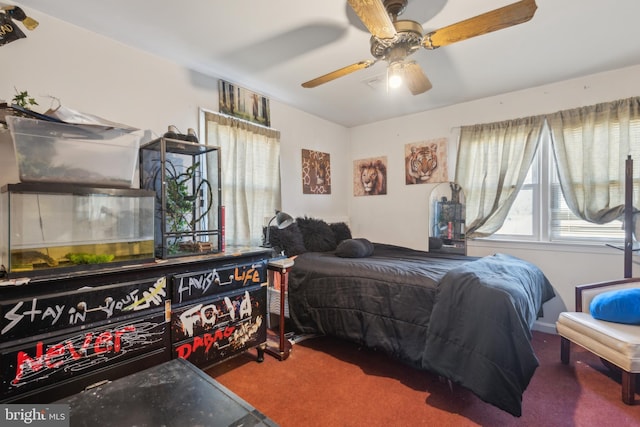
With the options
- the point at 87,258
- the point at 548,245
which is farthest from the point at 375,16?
the point at 548,245

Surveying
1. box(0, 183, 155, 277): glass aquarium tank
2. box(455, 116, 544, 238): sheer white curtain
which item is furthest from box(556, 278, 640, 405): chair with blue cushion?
box(0, 183, 155, 277): glass aquarium tank

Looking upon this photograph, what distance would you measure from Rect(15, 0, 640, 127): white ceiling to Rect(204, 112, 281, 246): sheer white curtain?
17.2 inches

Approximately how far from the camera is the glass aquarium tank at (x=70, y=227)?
135 centimetres

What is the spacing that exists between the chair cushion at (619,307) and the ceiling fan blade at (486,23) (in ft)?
5.98

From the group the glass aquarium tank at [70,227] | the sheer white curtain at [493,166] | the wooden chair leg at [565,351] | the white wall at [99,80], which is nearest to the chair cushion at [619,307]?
the wooden chair leg at [565,351]

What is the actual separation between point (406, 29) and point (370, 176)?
2.58 metres

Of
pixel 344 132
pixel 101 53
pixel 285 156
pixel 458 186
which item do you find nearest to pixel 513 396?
pixel 458 186

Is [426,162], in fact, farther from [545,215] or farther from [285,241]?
[285,241]

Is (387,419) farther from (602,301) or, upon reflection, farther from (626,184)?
(626,184)

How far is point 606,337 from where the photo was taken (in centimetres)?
179

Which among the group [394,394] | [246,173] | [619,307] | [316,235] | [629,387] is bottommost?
[394,394]

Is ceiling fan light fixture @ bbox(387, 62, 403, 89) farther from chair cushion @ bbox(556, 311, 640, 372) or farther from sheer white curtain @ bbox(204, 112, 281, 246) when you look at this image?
chair cushion @ bbox(556, 311, 640, 372)

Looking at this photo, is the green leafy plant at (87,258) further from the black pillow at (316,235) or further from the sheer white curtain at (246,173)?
the black pillow at (316,235)

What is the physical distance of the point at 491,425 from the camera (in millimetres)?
1574
